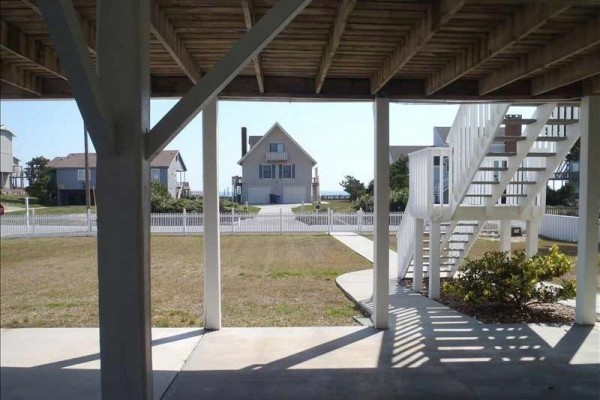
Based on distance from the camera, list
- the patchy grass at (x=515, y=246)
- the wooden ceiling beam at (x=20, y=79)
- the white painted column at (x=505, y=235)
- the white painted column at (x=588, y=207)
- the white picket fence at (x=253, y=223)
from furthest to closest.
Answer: the white picket fence at (x=253, y=223), the patchy grass at (x=515, y=246), the white painted column at (x=505, y=235), the white painted column at (x=588, y=207), the wooden ceiling beam at (x=20, y=79)

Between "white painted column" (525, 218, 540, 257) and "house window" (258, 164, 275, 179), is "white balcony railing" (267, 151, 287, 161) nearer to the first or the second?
"house window" (258, 164, 275, 179)

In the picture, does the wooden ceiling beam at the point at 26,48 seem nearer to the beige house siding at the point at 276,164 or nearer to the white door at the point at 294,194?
the beige house siding at the point at 276,164

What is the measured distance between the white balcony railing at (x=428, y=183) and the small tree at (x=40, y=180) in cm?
2405

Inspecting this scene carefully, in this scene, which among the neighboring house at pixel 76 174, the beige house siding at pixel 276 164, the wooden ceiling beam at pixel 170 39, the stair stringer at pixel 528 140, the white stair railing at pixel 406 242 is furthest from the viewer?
the beige house siding at pixel 276 164

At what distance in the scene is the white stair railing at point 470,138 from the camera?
17.9 ft

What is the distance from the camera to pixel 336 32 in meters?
3.53

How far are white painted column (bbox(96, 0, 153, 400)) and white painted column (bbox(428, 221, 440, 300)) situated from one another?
562 centimetres

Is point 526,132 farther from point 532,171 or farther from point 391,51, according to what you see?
point 391,51

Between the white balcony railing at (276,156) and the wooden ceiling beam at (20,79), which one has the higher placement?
the white balcony railing at (276,156)

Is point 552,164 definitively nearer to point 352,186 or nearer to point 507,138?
point 507,138

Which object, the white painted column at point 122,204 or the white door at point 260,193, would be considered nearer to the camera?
the white painted column at point 122,204

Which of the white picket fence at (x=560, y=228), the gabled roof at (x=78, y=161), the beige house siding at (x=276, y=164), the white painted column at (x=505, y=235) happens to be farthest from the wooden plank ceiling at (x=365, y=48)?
the beige house siding at (x=276, y=164)

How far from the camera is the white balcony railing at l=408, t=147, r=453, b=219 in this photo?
272 inches

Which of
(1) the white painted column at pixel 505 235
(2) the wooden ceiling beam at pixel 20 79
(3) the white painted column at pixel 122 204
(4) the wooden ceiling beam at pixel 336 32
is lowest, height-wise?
(1) the white painted column at pixel 505 235
